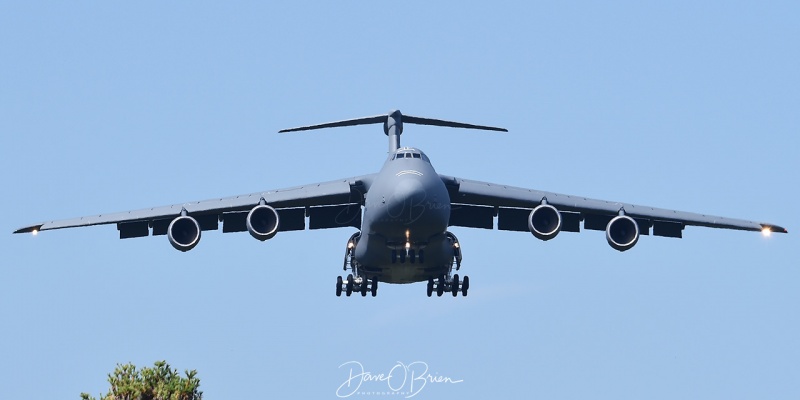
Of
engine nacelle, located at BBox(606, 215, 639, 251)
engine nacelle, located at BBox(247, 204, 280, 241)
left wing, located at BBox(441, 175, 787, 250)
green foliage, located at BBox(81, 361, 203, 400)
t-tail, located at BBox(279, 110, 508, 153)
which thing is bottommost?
green foliage, located at BBox(81, 361, 203, 400)

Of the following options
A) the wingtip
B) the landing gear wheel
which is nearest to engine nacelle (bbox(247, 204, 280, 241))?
the landing gear wheel

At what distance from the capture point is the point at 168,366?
115 feet

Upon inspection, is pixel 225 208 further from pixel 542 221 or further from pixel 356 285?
pixel 542 221

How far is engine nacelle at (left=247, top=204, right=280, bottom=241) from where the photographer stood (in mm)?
35312

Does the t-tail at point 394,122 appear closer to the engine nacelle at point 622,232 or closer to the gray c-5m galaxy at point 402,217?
the gray c-5m galaxy at point 402,217

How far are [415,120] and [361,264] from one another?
16.3 feet

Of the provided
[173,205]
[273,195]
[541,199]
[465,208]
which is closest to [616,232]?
[541,199]

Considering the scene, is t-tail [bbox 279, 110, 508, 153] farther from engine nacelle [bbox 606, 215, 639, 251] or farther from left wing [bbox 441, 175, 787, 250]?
engine nacelle [bbox 606, 215, 639, 251]

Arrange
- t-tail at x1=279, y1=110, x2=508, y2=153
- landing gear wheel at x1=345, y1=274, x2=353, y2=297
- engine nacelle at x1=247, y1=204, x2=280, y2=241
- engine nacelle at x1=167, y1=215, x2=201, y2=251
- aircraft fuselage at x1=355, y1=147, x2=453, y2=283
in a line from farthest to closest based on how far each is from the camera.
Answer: t-tail at x1=279, y1=110, x2=508, y2=153
landing gear wheel at x1=345, y1=274, x2=353, y2=297
engine nacelle at x1=167, y1=215, x2=201, y2=251
engine nacelle at x1=247, y1=204, x2=280, y2=241
aircraft fuselage at x1=355, y1=147, x2=453, y2=283

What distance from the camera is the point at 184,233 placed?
35781 millimetres

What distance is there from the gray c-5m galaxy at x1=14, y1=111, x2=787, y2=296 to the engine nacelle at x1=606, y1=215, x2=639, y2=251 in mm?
22

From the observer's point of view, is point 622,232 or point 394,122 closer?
point 622,232

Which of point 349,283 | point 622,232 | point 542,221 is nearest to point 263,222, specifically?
point 349,283

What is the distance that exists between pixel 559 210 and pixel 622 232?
204cm
